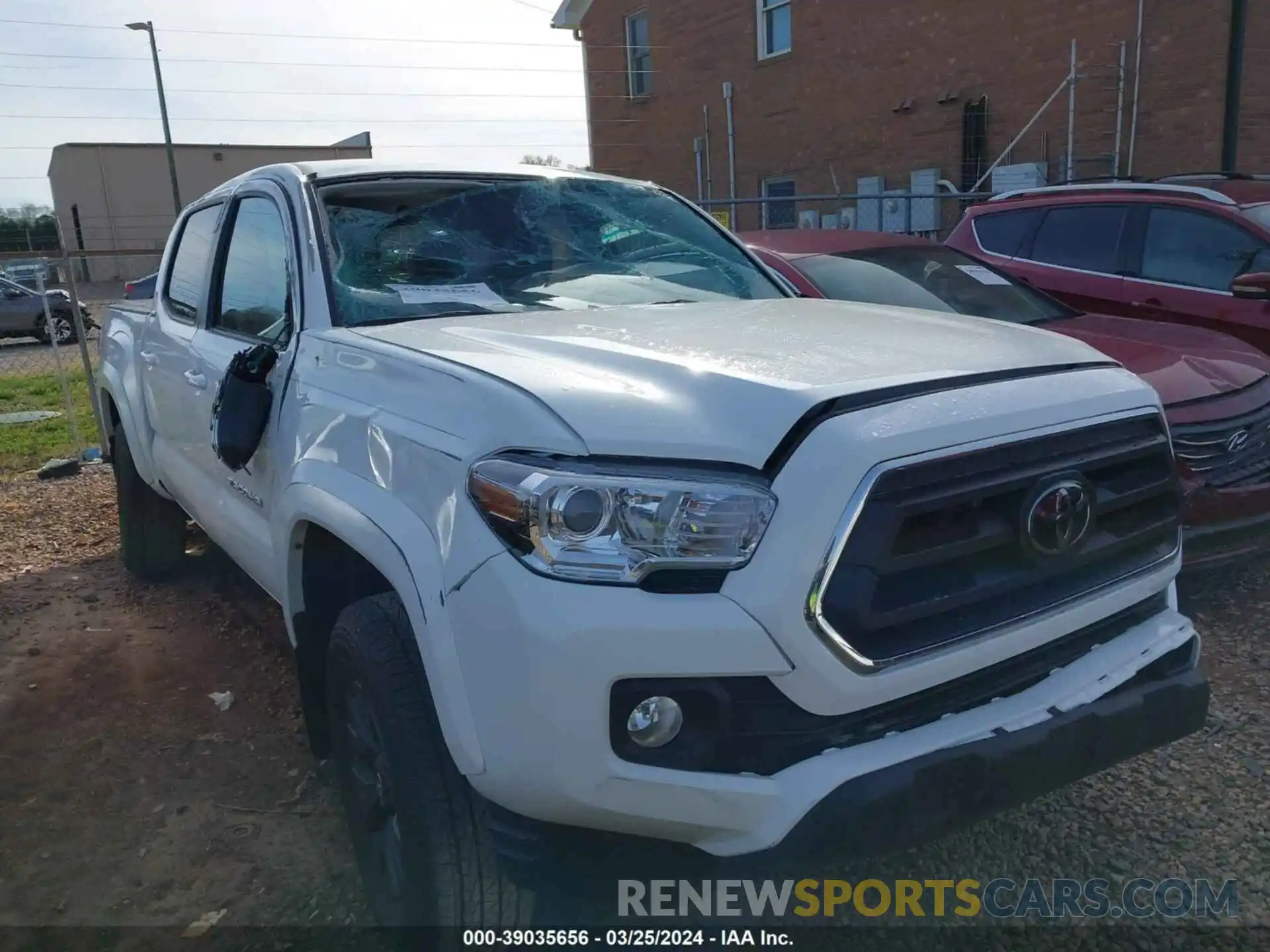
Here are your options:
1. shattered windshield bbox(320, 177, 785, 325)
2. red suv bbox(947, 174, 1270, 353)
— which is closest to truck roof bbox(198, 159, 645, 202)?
shattered windshield bbox(320, 177, 785, 325)

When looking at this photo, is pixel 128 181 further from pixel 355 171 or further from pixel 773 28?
pixel 355 171

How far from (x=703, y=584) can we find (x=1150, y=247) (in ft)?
18.1

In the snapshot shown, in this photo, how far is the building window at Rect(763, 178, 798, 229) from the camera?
17.6m

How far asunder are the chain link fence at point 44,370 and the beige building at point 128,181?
15.8 metres

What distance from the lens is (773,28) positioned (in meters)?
17.4

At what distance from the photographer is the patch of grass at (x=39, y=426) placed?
8.54 metres

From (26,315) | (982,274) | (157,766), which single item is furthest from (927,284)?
(26,315)

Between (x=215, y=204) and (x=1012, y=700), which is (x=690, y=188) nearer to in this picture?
(x=215, y=204)

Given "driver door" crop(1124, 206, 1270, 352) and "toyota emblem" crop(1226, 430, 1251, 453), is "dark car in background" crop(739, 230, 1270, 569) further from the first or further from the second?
"driver door" crop(1124, 206, 1270, 352)

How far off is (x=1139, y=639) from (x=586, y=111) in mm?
21423

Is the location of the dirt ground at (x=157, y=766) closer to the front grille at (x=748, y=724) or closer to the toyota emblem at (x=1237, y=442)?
the front grille at (x=748, y=724)

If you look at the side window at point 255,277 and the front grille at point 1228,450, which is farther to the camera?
the front grille at point 1228,450

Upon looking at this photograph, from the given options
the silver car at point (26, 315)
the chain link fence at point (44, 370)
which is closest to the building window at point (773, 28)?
the chain link fence at point (44, 370)

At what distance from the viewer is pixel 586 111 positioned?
22078 millimetres
